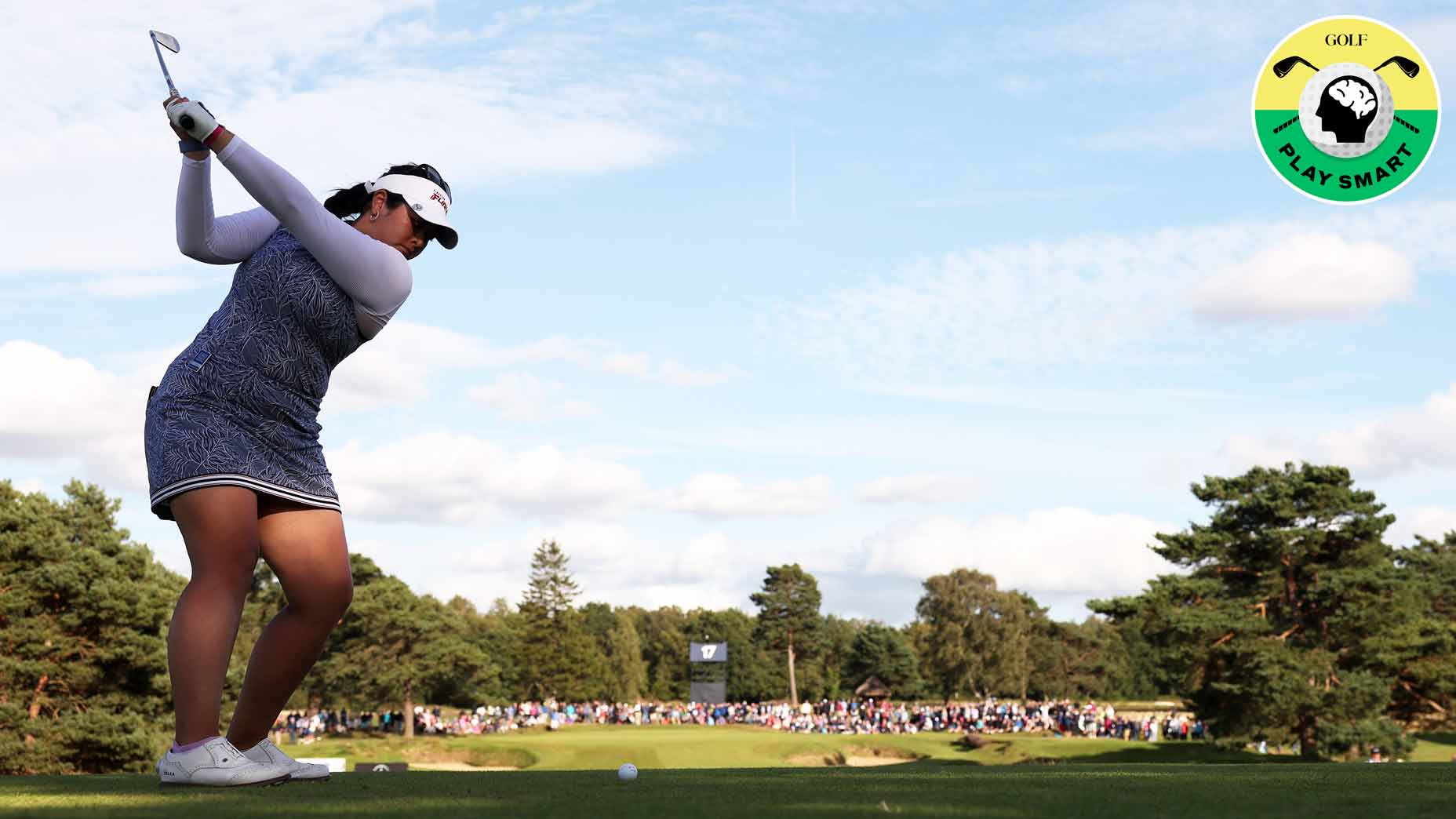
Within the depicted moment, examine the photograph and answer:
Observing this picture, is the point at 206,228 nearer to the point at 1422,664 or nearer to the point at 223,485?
the point at 223,485

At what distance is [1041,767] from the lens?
7426mm

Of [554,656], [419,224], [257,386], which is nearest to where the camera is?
[257,386]

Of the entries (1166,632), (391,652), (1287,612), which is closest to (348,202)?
(1166,632)

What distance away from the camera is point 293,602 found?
587 centimetres

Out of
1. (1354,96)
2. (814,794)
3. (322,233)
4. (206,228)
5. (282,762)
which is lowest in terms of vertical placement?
(814,794)

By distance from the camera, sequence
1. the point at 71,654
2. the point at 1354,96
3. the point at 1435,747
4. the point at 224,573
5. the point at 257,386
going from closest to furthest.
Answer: the point at 224,573, the point at 257,386, the point at 1354,96, the point at 71,654, the point at 1435,747

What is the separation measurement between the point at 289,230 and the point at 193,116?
1.85ft

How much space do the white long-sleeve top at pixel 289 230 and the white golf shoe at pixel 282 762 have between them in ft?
6.03

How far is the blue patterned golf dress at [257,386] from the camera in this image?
5.40m

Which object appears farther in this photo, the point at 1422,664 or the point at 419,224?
the point at 1422,664

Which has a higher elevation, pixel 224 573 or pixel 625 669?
pixel 224 573

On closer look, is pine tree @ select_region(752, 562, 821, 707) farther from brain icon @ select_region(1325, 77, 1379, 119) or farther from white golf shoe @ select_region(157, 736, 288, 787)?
white golf shoe @ select_region(157, 736, 288, 787)

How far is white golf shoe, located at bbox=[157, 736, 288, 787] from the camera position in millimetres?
5262

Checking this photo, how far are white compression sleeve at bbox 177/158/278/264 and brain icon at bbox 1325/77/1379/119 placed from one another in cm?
1880
